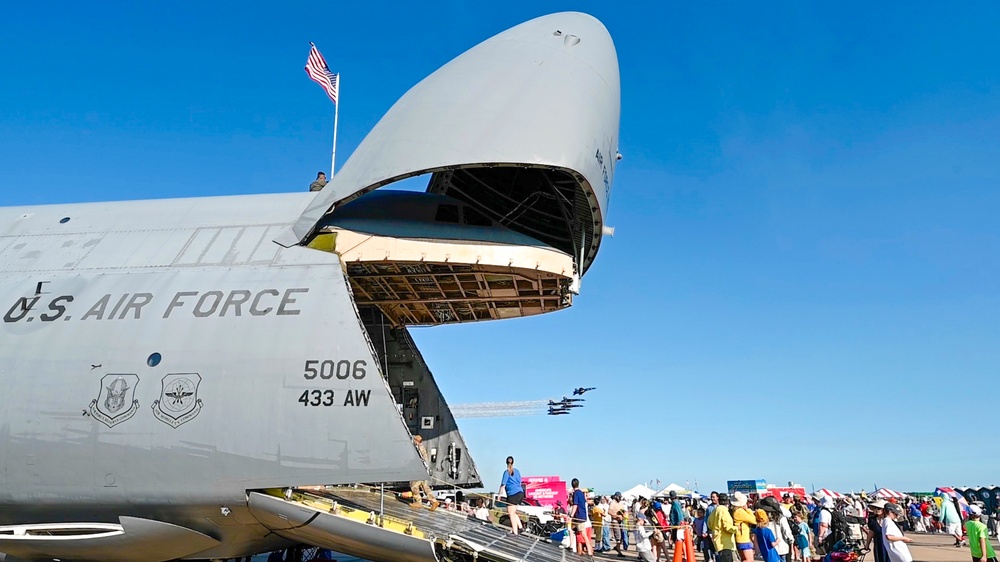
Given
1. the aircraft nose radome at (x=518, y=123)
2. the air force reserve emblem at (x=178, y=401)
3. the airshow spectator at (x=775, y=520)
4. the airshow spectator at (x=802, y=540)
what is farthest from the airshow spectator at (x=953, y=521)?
the air force reserve emblem at (x=178, y=401)

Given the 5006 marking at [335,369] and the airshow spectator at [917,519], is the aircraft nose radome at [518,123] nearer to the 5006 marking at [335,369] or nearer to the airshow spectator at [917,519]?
the 5006 marking at [335,369]

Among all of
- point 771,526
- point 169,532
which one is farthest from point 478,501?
point 169,532

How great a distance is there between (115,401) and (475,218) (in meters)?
5.57

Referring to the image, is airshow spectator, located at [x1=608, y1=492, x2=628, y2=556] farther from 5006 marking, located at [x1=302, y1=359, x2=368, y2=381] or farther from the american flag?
the american flag

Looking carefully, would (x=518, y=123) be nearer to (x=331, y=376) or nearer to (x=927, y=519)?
(x=331, y=376)

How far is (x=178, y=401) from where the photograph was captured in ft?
28.2

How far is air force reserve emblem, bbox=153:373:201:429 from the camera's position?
8.54 meters

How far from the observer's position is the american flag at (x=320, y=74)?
1602 centimetres

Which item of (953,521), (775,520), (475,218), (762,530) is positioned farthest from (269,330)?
(953,521)

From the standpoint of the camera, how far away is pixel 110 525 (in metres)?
8.73

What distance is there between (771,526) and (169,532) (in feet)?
29.6

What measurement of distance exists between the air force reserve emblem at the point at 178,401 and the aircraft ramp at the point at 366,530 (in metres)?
1.37

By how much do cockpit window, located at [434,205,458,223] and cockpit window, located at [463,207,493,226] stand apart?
193 millimetres

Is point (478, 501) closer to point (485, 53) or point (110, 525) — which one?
point (110, 525)
